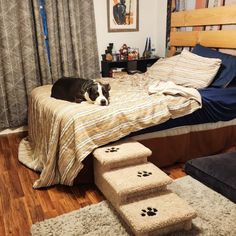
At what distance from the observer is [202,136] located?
264cm

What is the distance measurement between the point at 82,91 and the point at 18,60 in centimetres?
139

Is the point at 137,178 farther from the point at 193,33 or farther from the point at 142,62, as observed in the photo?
the point at 142,62

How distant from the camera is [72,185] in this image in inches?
87.6

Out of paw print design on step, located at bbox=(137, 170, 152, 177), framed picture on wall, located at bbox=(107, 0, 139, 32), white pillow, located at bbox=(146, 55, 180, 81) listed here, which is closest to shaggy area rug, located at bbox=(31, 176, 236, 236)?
paw print design on step, located at bbox=(137, 170, 152, 177)

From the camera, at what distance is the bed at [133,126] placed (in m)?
2.10

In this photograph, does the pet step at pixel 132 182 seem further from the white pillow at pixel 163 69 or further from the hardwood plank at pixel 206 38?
the hardwood plank at pixel 206 38

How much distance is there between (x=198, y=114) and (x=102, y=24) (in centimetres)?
228

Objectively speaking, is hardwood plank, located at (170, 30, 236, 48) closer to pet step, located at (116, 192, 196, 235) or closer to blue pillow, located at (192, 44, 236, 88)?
blue pillow, located at (192, 44, 236, 88)

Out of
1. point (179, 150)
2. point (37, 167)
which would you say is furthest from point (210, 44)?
point (37, 167)

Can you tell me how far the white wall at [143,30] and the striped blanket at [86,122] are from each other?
1798mm

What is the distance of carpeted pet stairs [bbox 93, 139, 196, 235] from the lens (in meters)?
1.57

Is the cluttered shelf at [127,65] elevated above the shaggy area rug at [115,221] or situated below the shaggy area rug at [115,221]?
above

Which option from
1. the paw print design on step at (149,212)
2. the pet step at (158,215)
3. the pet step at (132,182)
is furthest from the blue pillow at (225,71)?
the paw print design on step at (149,212)

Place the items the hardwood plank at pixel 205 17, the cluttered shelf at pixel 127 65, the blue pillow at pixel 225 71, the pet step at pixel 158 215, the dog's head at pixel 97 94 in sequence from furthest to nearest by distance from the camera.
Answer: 1. the cluttered shelf at pixel 127 65
2. the hardwood plank at pixel 205 17
3. the blue pillow at pixel 225 71
4. the dog's head at pixel 97 94
5. the pet step at pixel 158 215
